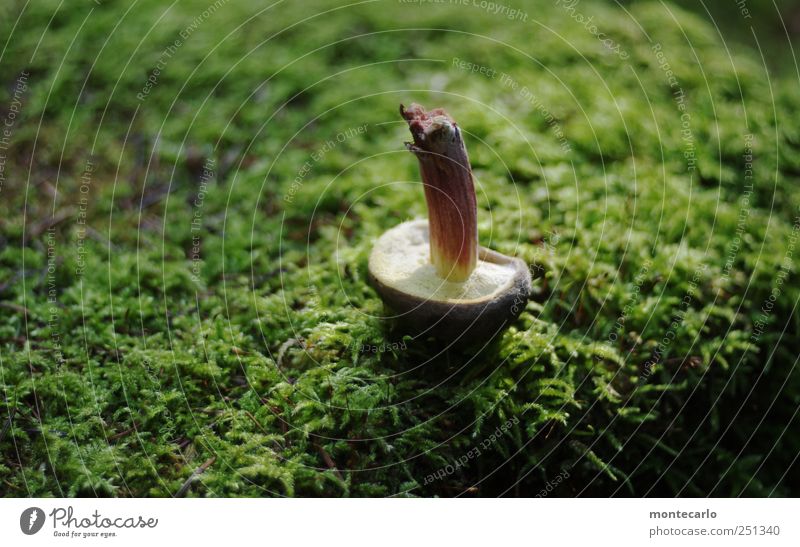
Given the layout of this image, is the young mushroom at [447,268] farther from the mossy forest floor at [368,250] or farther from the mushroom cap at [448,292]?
the mossy forest floor at [368,250]

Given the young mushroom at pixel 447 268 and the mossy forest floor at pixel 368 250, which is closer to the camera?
the young mushroom at pixel 447 268

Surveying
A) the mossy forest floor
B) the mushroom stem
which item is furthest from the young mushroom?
the mossy forest floor

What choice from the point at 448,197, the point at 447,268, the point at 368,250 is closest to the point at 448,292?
the point at 447,268

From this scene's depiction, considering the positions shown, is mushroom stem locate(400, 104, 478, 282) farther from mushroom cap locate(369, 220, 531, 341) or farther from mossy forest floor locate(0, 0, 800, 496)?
mossy forest floor locate(0, 0, 800, 496)

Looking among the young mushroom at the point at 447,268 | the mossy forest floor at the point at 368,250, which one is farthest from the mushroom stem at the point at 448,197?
the mossy forest floor at the point at 368,250

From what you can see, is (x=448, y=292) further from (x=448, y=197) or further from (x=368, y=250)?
(x=368, y=250)
